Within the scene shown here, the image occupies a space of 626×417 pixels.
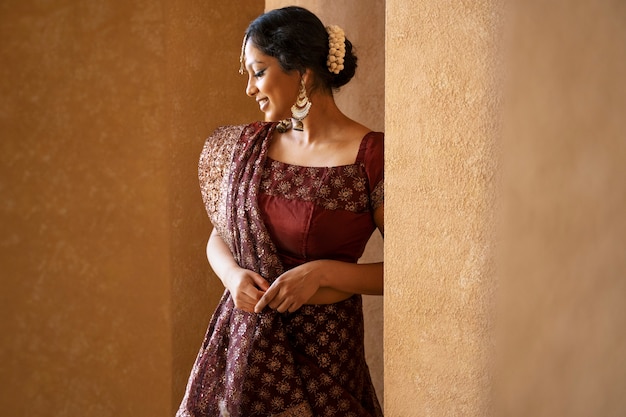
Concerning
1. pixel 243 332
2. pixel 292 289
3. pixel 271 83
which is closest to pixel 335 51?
pixel 271 83

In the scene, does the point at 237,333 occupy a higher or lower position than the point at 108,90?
lower

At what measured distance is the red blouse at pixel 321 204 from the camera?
1.77 m

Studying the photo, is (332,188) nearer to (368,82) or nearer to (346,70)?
(346,70)

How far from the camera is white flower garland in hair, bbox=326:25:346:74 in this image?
1882 mm

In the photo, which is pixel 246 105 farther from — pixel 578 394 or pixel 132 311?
pixel 578 394

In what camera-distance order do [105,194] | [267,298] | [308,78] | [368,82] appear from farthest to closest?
[105,194], [368,82], [308,78], [267,298]

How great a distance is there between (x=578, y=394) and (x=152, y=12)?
6.57 ft

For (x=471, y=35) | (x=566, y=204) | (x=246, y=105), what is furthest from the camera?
(x=246, y=105)

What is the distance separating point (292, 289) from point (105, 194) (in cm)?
137

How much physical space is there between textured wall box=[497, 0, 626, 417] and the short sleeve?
0.50 metres

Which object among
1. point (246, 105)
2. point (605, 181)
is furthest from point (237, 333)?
point (246, 105)

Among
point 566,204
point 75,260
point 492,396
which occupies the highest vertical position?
point 566,204

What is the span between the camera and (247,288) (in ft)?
5.79

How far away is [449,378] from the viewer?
52.0 inches
